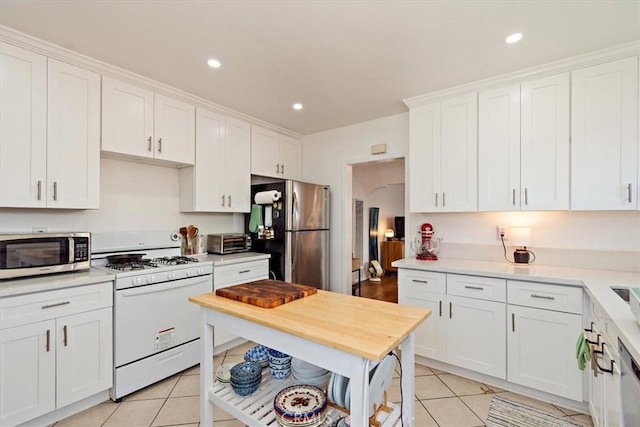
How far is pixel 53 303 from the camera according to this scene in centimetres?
178

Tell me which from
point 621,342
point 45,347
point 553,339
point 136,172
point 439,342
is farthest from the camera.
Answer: point 136,172

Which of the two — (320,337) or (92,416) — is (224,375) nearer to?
(320,337)

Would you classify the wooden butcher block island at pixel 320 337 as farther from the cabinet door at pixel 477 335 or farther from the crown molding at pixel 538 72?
the crown molding at pixel 538 72

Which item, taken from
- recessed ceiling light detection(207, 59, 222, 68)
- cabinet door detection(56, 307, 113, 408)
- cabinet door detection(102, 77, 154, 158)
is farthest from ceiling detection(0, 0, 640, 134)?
cabinet door detection(56, 307, 113, 408)

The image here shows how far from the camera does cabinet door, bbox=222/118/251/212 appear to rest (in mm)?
3209

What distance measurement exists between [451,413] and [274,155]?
3218 millimetres

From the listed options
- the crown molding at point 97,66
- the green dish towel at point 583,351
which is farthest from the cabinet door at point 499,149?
the crown molding at point 97,66

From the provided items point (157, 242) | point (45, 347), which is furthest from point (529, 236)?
point (45, 347)

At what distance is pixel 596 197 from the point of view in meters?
2.11

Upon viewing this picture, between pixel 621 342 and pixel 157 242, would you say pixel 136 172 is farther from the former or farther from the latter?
pixel 621 342

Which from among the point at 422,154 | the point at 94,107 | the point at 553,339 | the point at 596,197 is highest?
the point at 94,107

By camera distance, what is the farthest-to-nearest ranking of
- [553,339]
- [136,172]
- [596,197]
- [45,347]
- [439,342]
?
1. [136,172]
2. [439,342]
3. [596,197]
4. [553,339]
5. [45,347]

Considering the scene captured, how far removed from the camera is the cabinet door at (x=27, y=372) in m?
1.63

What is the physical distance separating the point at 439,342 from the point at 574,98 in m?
2.24
